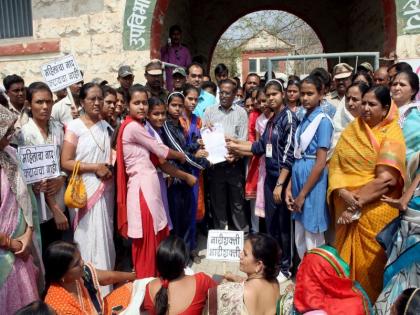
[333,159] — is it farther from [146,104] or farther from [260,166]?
[146,104]

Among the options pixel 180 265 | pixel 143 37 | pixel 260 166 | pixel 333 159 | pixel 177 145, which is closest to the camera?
pixel 180 265

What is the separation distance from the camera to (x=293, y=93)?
14.2 feet

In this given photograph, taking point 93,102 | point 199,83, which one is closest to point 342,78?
point 199,83

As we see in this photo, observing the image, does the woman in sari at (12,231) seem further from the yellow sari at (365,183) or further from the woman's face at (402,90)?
the woman's face at (402,90)

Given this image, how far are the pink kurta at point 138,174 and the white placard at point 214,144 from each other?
1.02m

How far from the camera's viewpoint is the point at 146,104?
339 centimetres

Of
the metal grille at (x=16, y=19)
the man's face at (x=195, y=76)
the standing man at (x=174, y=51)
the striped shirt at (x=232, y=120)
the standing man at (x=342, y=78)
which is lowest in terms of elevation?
the striped shirt at (x=232, y=120)

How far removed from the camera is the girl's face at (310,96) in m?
3.39

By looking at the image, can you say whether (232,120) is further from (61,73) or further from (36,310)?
(36,310)

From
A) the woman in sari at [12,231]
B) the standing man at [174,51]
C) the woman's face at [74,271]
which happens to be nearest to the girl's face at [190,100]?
the woman in sari at [12,231]

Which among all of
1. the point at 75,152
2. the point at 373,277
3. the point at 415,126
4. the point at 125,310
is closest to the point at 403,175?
the point at 415,126

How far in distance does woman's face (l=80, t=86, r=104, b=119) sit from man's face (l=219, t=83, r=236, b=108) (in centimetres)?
164

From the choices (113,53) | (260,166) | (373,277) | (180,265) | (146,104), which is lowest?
(373,277)

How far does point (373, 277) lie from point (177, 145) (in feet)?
6.49
